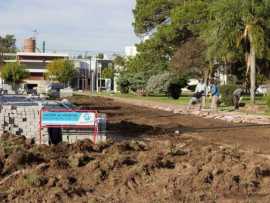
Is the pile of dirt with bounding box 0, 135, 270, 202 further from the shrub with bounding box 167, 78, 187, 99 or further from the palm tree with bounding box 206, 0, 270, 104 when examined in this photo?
the shrub with bounding box 167, 78, 187, 99

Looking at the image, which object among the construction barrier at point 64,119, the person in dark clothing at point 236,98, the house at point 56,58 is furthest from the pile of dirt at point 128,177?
the house at point 56,58

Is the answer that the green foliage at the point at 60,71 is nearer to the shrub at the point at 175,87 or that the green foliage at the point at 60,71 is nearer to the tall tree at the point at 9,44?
the tall tree at the point at 9,44

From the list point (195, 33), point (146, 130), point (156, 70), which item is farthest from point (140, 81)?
point (146, 130)

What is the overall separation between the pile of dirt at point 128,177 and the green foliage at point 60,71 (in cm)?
10766

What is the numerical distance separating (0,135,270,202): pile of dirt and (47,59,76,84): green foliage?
10766cm

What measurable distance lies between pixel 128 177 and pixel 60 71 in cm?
11062

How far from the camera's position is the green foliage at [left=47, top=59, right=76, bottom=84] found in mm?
119875

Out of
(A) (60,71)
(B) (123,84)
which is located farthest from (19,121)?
(A) (60,71)

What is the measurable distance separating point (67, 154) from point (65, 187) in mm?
3155

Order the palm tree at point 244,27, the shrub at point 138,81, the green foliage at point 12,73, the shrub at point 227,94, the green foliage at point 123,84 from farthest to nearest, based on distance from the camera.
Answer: the green foliage at point 12,73 → the green foliage at point 123,84 → the shrub at point 138,81 → the palm tree at point 244,27 → the shrub at point 227,94

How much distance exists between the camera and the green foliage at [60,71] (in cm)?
11988

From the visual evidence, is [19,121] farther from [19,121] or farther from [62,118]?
[62,118]

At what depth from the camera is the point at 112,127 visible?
75.0 ft

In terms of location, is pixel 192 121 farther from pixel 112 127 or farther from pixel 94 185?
pixel 94 185
